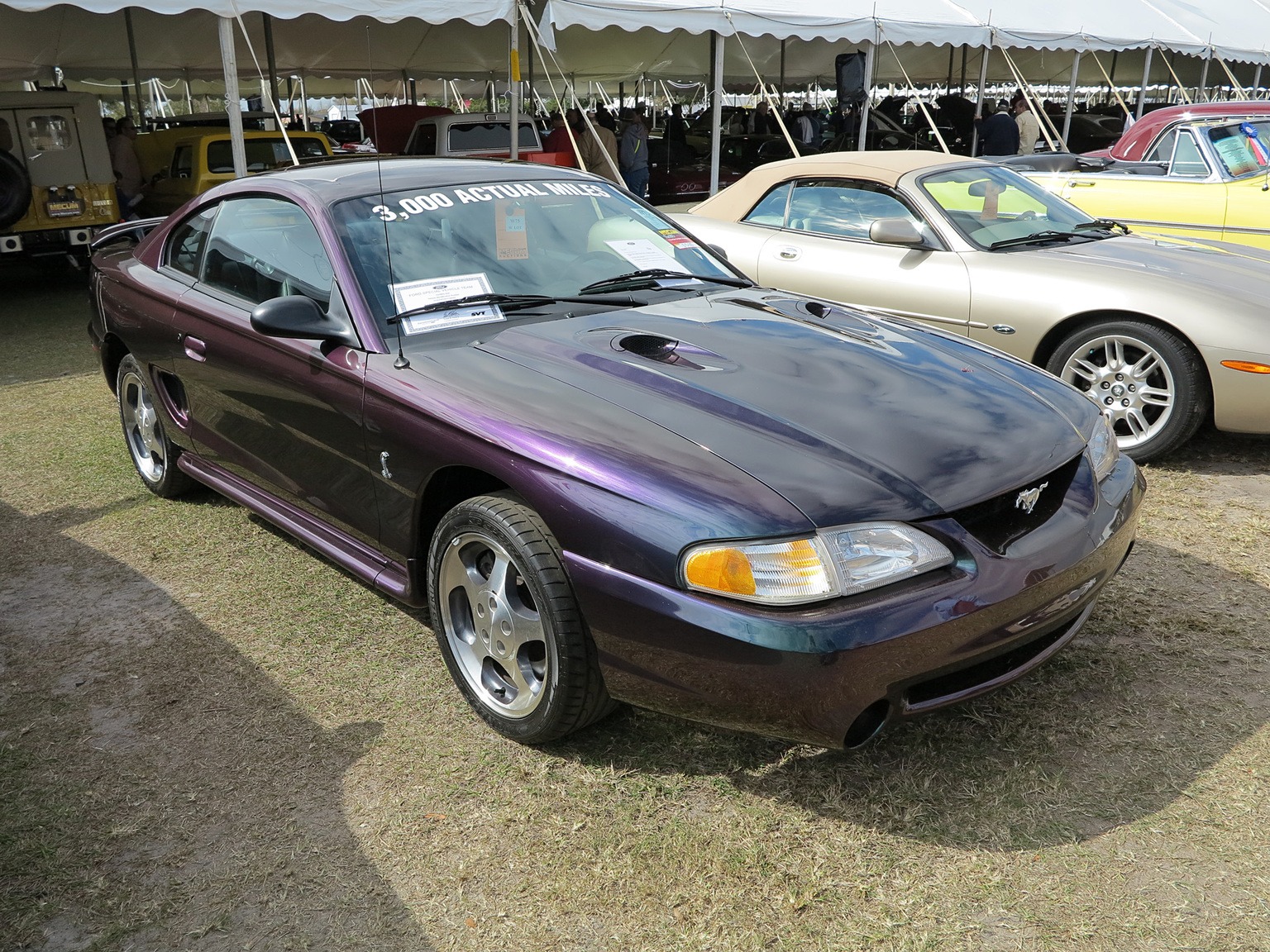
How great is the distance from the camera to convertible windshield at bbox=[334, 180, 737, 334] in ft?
10.4

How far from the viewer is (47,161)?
1013 cm

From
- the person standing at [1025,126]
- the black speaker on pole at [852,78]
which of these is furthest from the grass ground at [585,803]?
the person standing at [1025,126]

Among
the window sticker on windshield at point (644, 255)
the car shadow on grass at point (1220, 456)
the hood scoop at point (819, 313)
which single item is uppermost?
the window sticker on windshield at point (644, 255)

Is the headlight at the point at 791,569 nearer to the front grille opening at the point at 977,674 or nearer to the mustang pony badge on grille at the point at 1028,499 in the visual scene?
the front grille opening at the point at 977,674

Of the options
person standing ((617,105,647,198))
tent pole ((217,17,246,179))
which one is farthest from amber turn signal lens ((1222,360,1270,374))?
person standing ((617,105,647,198))

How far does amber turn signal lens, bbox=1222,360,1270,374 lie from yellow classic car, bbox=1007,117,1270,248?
3.42 meters

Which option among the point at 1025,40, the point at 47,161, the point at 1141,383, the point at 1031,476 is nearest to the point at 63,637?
the point at 1031,476

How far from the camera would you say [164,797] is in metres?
2.65

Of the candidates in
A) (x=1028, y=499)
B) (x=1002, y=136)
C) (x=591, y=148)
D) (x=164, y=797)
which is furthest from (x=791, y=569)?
(x=1002, y=136)

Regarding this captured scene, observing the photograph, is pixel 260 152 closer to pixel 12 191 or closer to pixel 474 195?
pixel 12 191

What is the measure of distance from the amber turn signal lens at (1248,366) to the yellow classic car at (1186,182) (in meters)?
3.42

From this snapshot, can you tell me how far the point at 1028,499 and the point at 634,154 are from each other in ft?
45.8

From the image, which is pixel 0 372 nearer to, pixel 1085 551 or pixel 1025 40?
pixel 1085 551

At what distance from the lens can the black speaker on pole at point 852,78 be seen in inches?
543
